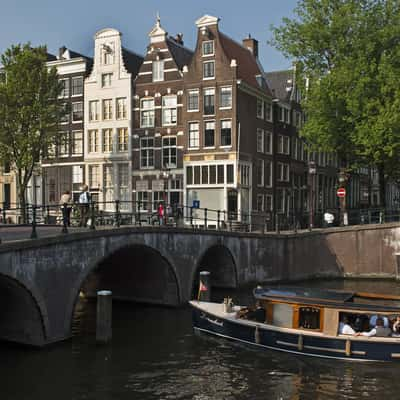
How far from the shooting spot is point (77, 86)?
45.4 m

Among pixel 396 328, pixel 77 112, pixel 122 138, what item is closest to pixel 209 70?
pixel 122 138

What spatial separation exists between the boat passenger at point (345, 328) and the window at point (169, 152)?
25859 mm

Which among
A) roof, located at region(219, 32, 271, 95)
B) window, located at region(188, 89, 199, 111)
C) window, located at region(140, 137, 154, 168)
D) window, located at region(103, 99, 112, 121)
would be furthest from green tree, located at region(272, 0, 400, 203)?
window, located at region(103, 99, 112, 121)

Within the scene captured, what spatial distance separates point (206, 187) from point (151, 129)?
22.0 ft

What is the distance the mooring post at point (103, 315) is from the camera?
1747 centimetres

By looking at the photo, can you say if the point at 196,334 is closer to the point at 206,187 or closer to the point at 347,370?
the point at 347,370

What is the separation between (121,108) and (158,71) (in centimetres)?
419

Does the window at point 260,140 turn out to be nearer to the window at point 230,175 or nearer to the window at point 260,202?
the window at point 260,202

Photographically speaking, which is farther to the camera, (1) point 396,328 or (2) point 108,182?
(2) point 108,182

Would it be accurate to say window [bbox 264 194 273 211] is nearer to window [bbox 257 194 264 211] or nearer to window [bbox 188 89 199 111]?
window [bbox 257 194 264 211]

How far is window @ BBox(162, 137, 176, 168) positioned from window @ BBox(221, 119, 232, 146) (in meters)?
4.09

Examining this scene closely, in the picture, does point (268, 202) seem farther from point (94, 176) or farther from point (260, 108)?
point (94, 176)

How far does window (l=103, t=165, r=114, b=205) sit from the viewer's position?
4381 cm

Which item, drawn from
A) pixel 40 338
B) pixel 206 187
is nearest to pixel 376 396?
pixel 40 338
